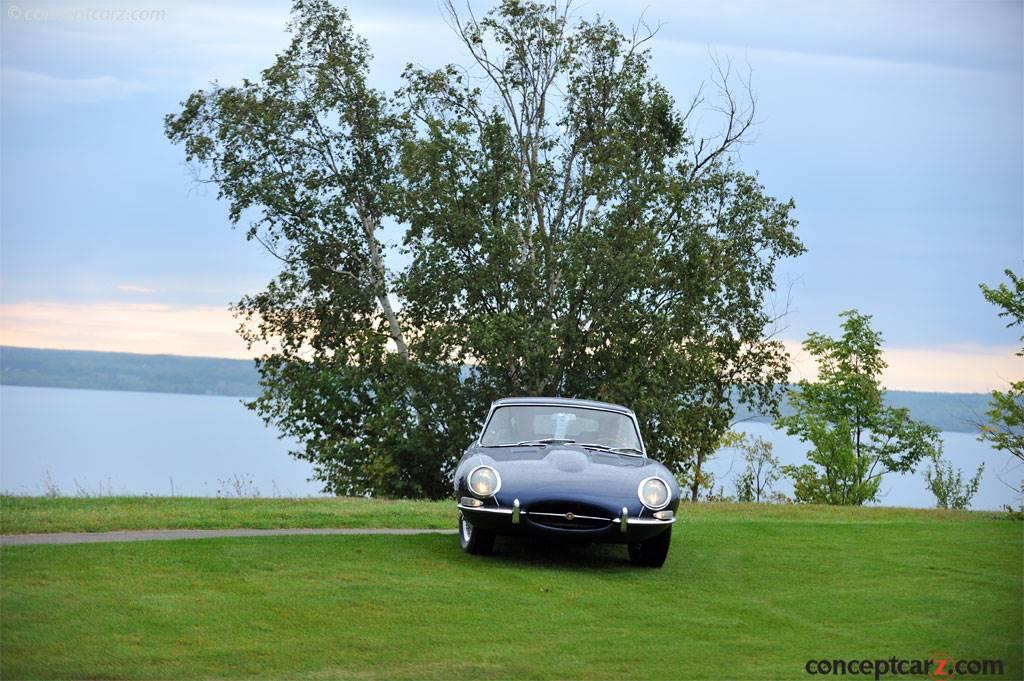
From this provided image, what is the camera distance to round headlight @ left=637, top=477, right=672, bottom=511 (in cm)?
1100

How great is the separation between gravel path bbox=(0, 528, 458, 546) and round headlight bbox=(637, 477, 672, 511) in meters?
3.59

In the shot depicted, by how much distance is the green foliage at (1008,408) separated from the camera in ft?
84.1

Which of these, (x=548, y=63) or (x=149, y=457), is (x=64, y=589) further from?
(x=149, y=457)

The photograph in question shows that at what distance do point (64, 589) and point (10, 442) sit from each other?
106 meters

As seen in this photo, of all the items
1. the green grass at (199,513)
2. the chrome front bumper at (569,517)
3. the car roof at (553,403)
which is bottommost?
the green grass at (199,513)

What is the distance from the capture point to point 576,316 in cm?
2694

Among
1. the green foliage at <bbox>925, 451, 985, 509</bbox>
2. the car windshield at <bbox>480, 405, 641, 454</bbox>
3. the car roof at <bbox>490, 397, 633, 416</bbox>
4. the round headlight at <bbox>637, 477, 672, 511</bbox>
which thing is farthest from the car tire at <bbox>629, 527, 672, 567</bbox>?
the green foliage at <bbox>925, 451, 985, 509</bbox>

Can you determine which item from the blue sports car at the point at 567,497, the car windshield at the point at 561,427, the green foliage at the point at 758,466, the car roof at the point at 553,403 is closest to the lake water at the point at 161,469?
the green foliage at the point at 758,466

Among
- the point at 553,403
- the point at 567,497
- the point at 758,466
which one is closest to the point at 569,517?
the point at 567,497

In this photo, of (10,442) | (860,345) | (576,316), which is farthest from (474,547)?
(10,442)

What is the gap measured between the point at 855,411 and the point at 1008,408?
20972 mm

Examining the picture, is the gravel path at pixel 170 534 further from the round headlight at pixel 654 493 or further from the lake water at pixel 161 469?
the lake water at pixel 161 469

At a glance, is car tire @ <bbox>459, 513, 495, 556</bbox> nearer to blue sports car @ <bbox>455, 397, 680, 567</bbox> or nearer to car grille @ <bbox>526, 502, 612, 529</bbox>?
blue sports car @ <bbox>455, 397, 680, 567</bbox>

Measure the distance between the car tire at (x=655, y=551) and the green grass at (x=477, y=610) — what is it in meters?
0.17
